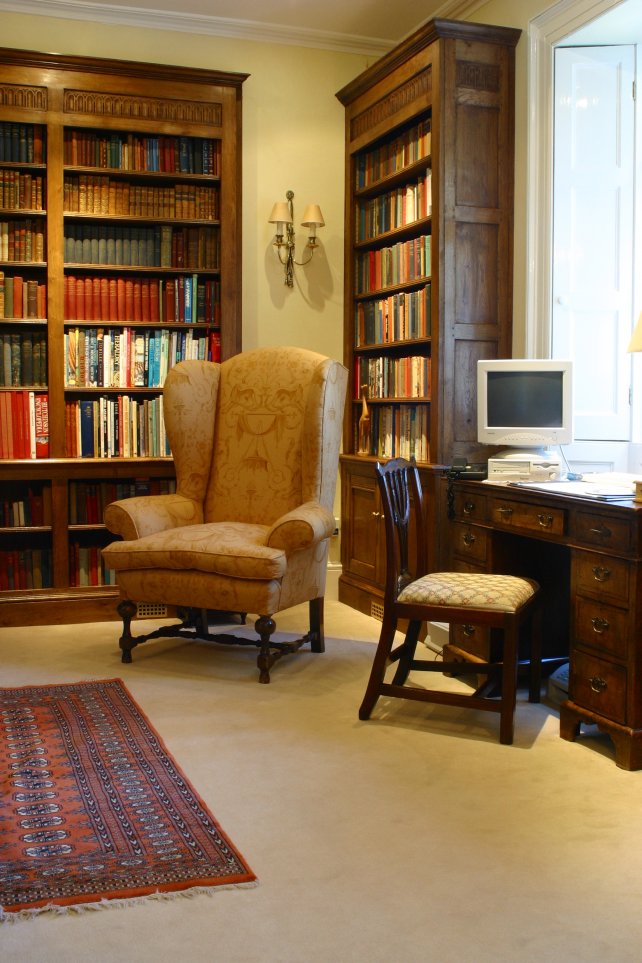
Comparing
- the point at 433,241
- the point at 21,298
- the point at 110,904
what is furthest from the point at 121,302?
the point at 110,904

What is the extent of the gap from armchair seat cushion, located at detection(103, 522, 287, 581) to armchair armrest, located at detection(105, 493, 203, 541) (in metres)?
0.07

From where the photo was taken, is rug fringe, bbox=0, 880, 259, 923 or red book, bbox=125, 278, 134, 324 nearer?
rug fringe, bbox=0, 880, 259, 923

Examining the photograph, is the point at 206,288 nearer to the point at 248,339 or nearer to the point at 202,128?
the point at 248,339

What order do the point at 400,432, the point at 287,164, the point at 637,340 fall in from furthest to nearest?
the point at 287,164
the point at 400,432
the point at 637,340

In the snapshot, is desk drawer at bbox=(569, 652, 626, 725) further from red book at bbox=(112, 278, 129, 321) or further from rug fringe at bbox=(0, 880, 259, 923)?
red book at bbox=(112, 278, 129, 321)

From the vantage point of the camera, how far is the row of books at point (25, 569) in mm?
4645

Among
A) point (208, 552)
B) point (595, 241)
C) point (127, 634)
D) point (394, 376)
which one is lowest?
point (127, 634)

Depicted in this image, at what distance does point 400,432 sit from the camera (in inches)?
179

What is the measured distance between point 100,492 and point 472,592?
2.37 metres

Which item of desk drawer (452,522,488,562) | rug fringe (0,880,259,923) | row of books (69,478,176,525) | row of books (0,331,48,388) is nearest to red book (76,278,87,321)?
row of books (0,331,48,388)

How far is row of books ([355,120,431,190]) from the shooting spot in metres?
4.30

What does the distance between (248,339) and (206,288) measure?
0.37 meters

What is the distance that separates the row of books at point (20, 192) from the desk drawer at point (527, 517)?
8.79ft

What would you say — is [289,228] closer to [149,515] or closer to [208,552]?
[149,515]
